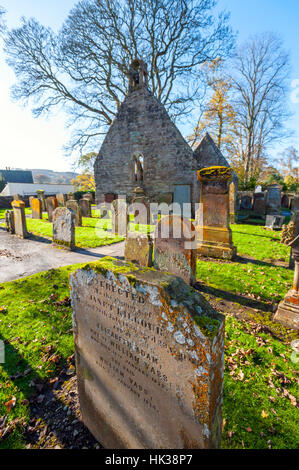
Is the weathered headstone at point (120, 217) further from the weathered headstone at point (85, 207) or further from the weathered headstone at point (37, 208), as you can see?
the weathered headstone at point (37, 208)

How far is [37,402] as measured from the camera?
245cm

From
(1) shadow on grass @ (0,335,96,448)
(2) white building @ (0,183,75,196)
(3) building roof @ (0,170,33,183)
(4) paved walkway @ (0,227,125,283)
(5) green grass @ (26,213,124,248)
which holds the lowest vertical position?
(1) shadow on grass @ (0,335,96,448)

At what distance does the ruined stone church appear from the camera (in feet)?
49.9

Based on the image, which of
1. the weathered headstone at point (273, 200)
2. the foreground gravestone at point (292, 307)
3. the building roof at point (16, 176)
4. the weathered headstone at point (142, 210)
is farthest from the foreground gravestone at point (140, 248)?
the building roof at point (16, 176)

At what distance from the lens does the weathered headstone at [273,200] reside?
14403 mm

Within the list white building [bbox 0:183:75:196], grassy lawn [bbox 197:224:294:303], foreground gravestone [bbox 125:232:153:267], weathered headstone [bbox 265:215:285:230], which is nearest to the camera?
grassy lawn [bbox 197:224:294:303]

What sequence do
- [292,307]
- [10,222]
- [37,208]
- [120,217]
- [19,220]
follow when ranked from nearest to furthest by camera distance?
1. [292,307]
2. [19,220]
3. [120,217]
4. [10,222]
5. [37,208]

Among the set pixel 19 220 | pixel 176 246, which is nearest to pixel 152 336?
pixel 176 246

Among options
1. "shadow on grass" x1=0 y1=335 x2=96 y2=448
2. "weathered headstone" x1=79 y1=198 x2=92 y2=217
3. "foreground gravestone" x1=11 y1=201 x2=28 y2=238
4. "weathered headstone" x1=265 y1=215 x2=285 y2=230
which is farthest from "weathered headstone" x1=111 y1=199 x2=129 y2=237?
"weathered headstone" x1=265 y1=215 x2=285 y2=230

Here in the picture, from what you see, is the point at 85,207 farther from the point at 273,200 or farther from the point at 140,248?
the point at 273,200

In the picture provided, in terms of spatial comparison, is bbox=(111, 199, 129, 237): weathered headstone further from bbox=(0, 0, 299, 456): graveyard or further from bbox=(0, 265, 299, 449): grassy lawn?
bbox=(0, 265, 299, 449): grassy lawn

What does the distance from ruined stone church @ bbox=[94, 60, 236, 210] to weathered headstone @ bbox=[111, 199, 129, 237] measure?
6492 millimetres

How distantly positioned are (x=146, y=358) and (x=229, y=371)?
71.9 inches
